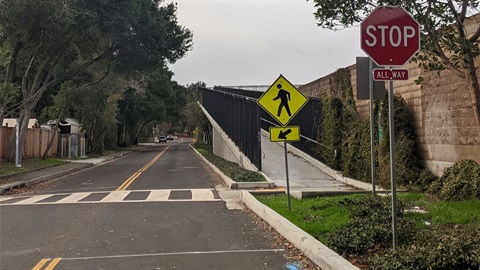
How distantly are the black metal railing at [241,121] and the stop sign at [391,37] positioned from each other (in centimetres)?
1362

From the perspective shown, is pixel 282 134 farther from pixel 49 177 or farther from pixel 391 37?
pixel 49 177

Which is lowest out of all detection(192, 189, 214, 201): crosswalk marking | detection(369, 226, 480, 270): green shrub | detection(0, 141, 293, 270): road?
detection(192, 189, 214, 201): crosswalk marking

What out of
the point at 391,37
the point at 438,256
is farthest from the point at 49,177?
the point at 438,256

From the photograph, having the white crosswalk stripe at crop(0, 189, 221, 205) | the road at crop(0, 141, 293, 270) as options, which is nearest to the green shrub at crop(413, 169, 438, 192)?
the road at crop(0, 141, 293, 270)

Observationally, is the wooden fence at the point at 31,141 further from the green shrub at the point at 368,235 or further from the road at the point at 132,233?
the green shrub at the point at 368,235

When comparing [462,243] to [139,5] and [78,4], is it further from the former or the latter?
[139,5]

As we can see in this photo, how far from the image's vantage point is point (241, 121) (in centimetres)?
2489

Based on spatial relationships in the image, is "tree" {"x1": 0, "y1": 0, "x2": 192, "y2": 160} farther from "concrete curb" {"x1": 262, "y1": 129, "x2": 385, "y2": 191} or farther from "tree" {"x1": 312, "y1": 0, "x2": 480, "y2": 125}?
"tree" {"x1": 312, "y1": 0, "x2": 480, "y2": 125}

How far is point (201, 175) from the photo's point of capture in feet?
72.7

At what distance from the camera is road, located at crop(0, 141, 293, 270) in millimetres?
6844

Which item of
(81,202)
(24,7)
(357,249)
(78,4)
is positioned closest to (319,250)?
(357,249)

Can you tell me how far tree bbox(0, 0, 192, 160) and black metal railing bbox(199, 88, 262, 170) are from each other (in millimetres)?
5346

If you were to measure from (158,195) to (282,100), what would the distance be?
238 inches

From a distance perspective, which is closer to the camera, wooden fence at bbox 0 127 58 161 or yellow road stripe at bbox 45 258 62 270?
yellow road stripe at bbox 45 258 62 270
